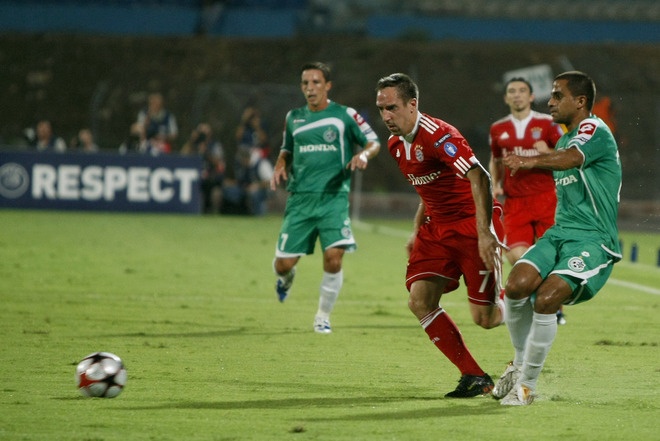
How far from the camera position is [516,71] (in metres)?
33.1

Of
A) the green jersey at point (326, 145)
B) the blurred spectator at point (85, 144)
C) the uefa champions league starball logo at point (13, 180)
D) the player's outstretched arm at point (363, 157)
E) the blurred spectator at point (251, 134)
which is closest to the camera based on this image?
the player's outstretched arm at point (363, 157)

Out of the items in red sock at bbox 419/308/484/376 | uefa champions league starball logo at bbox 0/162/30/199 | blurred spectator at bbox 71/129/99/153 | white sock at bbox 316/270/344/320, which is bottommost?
uefa champions league starball logo at bbox 0/162/30/199

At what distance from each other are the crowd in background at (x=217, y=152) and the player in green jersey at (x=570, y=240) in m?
19.4

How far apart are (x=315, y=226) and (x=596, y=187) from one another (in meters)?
4.03

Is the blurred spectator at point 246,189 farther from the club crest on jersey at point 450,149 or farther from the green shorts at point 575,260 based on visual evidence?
the green shorts at point 575,260

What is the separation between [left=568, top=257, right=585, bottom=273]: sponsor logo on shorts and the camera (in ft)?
21.9

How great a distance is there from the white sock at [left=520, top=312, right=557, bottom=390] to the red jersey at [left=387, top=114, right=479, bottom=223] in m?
1.00

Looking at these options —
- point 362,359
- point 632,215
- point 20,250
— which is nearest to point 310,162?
point 362,359

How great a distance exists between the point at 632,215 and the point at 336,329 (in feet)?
64.3

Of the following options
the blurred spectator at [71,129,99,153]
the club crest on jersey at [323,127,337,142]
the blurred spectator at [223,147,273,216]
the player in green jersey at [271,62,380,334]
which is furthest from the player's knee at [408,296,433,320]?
the blurred spectator at [71,129,99,153]

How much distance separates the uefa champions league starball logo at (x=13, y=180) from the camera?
84.4ft

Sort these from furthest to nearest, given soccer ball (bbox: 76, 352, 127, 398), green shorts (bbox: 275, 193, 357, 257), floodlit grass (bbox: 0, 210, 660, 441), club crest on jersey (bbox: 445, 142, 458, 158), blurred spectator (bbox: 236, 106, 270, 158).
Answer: blurred spectator (bbox: 236, 106, 270, 158) < green shorts (bbox: 275, 193, 357, 257) < club crest on jersey (bbox: 445, 142, 458, 158) < soccer ball (bbox: 76, 352, 127, 398) < floodlit grass (bbox: 0, 210, 660, 441)

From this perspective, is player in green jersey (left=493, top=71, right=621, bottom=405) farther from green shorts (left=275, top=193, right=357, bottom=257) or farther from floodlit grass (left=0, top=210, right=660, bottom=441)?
green shorts (left=275, top=193, right=357, bottom=257)

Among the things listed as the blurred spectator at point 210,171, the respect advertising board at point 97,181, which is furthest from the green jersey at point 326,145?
the blurred spectator at point 210,171
